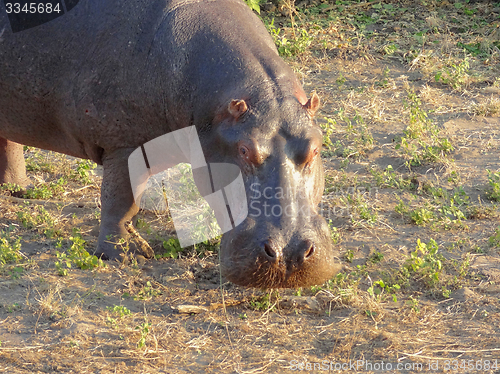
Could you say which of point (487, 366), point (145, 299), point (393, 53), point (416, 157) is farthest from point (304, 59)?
point (487, 366)

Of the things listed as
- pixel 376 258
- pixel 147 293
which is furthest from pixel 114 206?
pixel 376 258

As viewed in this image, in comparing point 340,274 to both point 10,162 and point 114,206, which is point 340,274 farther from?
point 10,162

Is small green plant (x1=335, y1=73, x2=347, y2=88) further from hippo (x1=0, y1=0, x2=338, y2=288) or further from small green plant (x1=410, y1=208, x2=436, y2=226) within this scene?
hippo (x1=0, y1=0, x2=338, y2=288)

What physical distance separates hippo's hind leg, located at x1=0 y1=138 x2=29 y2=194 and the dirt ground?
0.68ft

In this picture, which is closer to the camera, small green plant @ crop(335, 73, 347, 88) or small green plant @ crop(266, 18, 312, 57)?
small green plant @ crop(335, 73, 347, 88)

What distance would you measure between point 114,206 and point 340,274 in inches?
66.2

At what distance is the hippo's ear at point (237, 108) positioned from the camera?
13.6ft

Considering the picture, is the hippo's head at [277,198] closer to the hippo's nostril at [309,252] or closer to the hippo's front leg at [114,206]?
the hippo's nostril at [309,252]

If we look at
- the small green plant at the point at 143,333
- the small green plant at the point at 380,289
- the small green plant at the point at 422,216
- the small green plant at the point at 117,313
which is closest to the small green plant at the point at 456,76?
the small green plant at the point at 422,216

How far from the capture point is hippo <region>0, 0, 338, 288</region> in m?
4.04

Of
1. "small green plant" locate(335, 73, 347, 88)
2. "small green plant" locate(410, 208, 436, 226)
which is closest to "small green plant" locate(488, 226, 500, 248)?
"small green plant" locate(410, 208, 436, 226)

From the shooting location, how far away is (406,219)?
576 centimetres

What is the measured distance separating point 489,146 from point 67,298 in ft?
14.5

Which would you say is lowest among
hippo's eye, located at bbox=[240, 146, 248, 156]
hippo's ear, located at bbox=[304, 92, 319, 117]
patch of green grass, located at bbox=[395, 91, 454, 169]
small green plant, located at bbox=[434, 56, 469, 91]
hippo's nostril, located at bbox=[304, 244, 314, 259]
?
small green plant, located at bbox=[434, 56, 469, 91]
